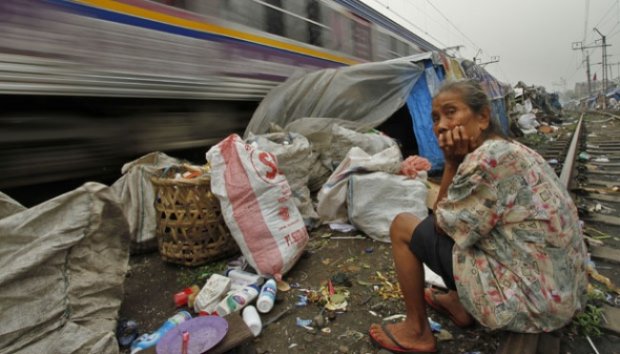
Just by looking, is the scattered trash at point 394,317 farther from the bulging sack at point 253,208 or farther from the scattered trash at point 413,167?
the scattered trash at point 413,167

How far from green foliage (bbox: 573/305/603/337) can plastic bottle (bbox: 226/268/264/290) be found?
1.61m

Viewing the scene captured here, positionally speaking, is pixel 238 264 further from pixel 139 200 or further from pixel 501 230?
pixel 501 230

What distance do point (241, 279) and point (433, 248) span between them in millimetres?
1188

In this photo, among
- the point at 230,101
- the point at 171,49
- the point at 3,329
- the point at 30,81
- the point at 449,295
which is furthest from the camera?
the point at 230,101

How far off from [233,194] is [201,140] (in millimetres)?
1978

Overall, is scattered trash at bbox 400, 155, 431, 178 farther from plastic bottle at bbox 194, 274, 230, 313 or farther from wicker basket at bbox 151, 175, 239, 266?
plastic bottle at bbox 194, 274, 230, 313

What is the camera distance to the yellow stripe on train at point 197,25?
2764 mm

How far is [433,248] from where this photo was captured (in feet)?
4.52

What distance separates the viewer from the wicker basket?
2.27 meters

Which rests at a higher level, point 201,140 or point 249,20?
point 249,20

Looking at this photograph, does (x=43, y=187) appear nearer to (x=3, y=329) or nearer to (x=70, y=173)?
(x=70, y=173)

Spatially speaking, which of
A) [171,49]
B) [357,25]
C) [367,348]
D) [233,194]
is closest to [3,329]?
[233,194]

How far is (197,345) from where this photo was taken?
144 centimetres

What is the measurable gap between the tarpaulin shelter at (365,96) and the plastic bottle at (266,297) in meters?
2.19
